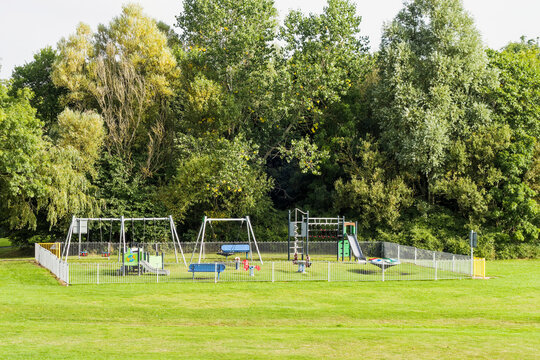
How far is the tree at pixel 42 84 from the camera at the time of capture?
52406mm

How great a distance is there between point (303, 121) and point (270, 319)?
109ft

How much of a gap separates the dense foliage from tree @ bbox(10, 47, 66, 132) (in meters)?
0.14

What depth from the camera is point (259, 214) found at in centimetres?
5066

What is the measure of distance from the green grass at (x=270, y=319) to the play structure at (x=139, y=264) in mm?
2919

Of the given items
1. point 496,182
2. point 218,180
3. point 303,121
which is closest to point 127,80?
point 218,180

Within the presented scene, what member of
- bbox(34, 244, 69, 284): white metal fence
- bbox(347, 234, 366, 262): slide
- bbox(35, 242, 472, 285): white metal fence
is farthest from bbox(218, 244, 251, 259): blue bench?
bbox(34, 244, 69, 284): white metal fence

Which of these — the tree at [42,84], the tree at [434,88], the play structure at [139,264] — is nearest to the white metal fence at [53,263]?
the play structure at [139,264]

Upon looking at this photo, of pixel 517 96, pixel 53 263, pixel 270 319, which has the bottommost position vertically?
pixel 270 319

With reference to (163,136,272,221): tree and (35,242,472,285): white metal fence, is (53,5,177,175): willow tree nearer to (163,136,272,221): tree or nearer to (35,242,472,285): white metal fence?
(163,136,272,221): tree

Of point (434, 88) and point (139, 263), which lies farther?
point (434, 88)

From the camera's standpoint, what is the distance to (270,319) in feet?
67.6

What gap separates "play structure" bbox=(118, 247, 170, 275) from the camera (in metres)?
29.7

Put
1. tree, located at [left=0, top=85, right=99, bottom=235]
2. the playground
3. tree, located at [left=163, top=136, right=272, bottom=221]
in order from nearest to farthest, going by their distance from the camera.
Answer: the playground < tree, located at [left=0, top=85, right=99, bottom=235] < tree, located at [left=163, top=136, right=272, bottom=221]

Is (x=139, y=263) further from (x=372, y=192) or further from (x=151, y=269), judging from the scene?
(x=372, y=192)
